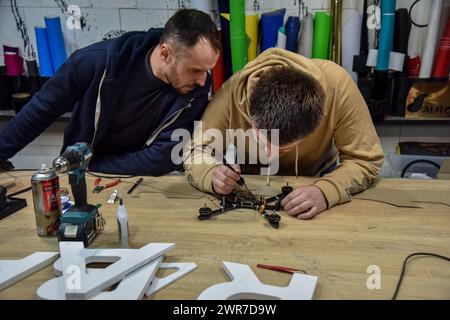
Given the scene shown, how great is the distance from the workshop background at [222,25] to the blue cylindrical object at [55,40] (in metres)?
0.02

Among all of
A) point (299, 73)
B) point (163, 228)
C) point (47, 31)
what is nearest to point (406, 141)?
point (299, 73)

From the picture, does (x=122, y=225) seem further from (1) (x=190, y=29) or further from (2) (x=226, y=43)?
(2) (x=226, y=43)

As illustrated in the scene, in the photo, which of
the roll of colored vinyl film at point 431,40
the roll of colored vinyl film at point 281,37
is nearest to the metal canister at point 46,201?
the roll of colored vinyl film at point 281,37

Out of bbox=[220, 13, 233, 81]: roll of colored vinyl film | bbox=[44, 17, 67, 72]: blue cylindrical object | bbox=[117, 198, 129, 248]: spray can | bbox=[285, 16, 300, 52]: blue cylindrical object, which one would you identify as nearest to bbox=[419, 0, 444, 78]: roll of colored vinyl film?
bbox=[285, 16, 300, 52]: blue cylindrical object

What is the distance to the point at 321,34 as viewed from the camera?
2.17 m

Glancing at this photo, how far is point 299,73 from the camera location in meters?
1.23

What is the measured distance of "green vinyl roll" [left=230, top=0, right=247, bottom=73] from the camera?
2115mm

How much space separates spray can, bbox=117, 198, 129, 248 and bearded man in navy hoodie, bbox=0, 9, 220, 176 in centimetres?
58

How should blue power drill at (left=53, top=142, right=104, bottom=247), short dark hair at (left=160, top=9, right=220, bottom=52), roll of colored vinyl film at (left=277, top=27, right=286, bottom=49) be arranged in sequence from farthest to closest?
roll of colored vinyl film at (left=277, top=27, right=286, bottom=49) → short dark hair at (left=160, top=9, right=220, bottom=52) → blue power drill at (left=53, top=142, right=104, bottom=247)

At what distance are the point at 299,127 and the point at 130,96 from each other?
0.79 metres

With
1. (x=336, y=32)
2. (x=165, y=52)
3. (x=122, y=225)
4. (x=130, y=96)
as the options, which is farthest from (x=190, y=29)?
(x=336, y=32)

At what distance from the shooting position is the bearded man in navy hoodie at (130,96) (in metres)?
1.50

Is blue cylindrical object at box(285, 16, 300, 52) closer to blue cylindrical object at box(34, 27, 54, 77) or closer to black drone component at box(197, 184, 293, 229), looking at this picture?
black drone component at box(197, 184, 293, 229)
